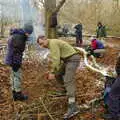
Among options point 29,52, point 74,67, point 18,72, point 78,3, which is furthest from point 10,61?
point 78,3

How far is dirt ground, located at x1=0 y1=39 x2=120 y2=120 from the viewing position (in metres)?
7.35

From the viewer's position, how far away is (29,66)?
12.4 m

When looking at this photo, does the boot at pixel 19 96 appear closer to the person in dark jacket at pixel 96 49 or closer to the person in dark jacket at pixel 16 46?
the person in dark jacket at pixel 16 46

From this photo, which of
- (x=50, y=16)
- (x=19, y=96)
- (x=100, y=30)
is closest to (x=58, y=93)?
(x=19, y=96)

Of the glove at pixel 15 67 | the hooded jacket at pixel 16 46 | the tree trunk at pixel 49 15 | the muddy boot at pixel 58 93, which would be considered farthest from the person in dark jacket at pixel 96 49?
the hooded jacket at pixel 16 46

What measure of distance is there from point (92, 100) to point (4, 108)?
198cm

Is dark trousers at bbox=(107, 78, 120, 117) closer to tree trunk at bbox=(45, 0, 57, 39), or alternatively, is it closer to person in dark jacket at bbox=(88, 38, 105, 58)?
person in dark jacket at bbox=(88, 38, 105, 58)

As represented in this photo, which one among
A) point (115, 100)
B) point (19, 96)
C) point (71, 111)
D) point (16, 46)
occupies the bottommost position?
point (71, 111)

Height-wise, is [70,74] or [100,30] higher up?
[100,30]

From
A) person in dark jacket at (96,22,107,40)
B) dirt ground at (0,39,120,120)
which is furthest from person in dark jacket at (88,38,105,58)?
person in dark jacket at (96,22,107,40)

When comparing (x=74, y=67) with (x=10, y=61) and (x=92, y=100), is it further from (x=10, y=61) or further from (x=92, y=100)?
(x=10, y=61)

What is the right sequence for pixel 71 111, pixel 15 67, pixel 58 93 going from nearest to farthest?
1. pixel 71 111
2. pixel 15 67
3. pixel 58 93

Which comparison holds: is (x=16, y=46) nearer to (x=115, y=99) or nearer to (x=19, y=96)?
(x=19, y=96)

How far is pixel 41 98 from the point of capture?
26.1ft
